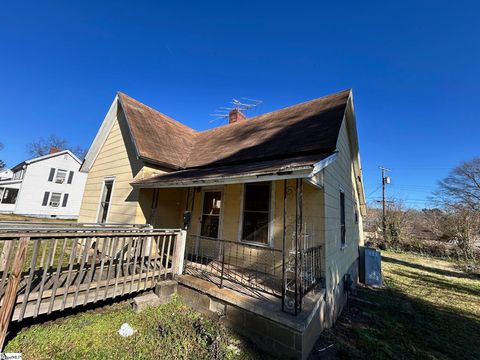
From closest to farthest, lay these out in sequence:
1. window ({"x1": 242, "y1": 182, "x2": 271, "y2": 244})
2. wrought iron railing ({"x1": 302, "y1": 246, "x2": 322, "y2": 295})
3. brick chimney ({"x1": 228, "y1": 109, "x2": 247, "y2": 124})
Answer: wrought iron railing ({"x1": 302, "y1": 246, "x2": 322, "y2": 295})
window ({"x1": 242, "y1": 182, "x2": 271, "y2": 244})
brick chimney ({"x1": 228, "y1": 109, "x2": 247, "y2": 124})

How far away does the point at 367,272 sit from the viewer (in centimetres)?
878

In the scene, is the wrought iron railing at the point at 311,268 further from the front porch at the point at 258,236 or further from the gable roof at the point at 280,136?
the gable roof at the point at 280,136

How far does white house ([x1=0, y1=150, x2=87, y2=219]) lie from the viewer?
2380cm

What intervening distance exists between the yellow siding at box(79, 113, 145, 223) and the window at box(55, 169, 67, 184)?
73.9 ft

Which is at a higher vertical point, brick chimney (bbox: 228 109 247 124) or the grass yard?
brick chimney (bbox: 228 109 247 124)

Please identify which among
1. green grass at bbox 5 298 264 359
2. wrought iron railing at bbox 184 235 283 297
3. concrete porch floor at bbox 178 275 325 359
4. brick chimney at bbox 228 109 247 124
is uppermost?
brick chimney at bbox 228 109 247 124

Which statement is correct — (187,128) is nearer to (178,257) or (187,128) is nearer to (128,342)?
(178,257)

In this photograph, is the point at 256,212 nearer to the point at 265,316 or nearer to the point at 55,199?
the point at 265,316

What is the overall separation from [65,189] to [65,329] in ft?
99.5

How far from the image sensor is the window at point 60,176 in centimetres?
2584

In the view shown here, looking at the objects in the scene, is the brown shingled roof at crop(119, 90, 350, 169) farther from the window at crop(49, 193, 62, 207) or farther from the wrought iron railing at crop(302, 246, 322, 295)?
the window at crop(49, 193, 62, 207)

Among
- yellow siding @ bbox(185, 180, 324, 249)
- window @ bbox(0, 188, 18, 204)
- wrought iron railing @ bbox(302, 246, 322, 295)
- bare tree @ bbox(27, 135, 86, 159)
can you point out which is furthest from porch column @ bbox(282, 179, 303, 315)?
bare tree @ bbox(27, 135, 86, 159)

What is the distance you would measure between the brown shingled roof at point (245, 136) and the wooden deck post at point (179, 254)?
2679mm

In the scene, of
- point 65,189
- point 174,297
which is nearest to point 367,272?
point 174,297
